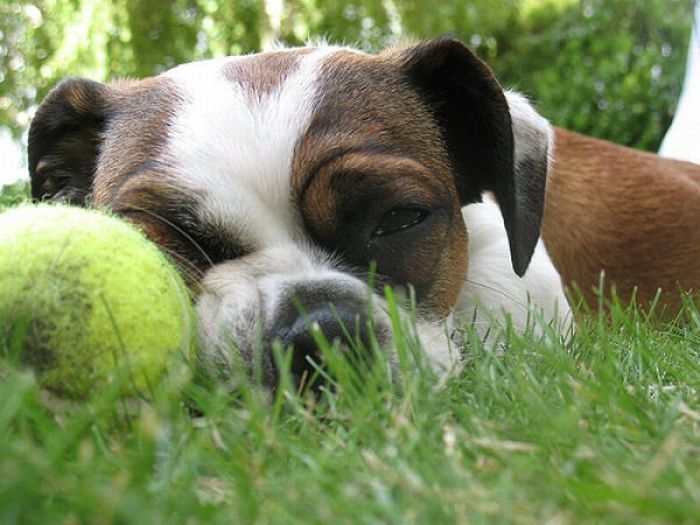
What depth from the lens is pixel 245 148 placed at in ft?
8.87

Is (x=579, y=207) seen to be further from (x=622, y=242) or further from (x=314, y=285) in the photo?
(x=314, y=285)

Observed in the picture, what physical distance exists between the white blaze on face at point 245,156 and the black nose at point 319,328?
0.45m

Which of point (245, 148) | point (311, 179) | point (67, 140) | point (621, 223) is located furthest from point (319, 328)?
point (621, 223)

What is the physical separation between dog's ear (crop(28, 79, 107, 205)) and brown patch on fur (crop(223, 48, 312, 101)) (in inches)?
20.1

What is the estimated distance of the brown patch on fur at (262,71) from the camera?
292 cm

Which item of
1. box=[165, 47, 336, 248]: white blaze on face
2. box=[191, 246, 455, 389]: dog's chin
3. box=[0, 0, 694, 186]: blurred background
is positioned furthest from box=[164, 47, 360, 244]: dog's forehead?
Answer: box=[0, 0, 694, 186]: blurred background

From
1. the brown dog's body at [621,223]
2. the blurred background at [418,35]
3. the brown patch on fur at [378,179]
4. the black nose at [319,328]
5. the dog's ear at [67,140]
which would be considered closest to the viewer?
the black nose at [319,328]

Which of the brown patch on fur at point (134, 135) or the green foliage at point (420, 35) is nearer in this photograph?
the brown patch on fur at point (134, 135)

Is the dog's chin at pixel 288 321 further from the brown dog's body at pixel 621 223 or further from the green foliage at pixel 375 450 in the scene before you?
the brown dog's body at pixel 621 223

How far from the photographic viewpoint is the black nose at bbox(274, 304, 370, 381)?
2191 millimetres

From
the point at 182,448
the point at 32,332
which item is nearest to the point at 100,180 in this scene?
the point at 32,332

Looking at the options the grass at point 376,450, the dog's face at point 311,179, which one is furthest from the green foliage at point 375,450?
the dog's face at point 311,179

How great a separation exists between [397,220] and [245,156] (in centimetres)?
49

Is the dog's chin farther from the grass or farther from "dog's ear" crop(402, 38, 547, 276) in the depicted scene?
"dog's ear" crop(402, 38, 547, 276)
